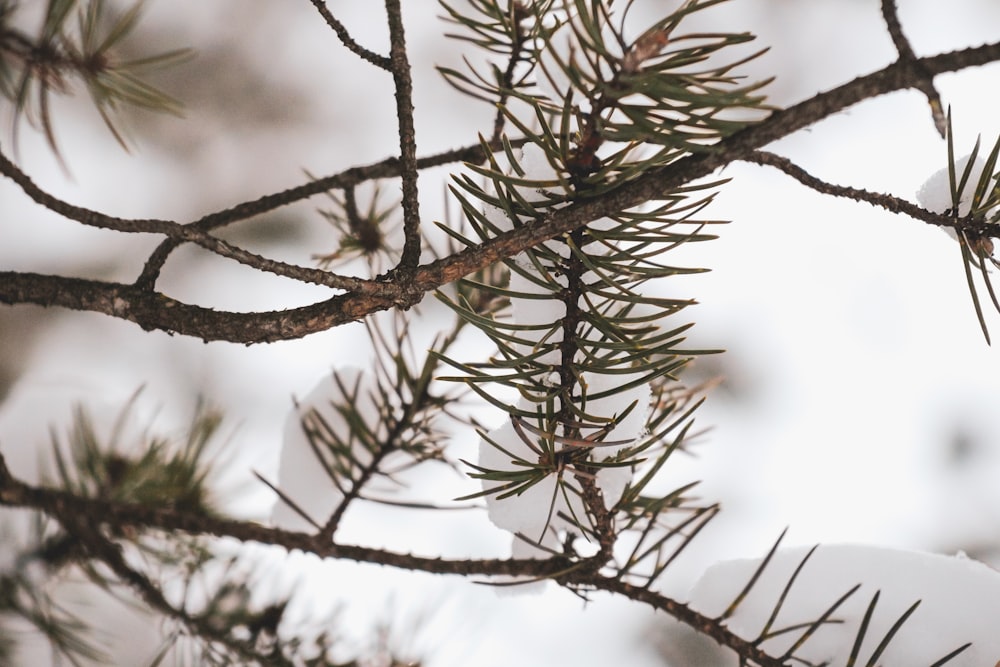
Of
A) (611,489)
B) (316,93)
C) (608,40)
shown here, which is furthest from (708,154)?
(316,93)

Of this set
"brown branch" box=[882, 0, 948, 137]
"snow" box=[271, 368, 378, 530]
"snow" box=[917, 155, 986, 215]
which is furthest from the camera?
"snow" box=[271, 368, 378, 530]

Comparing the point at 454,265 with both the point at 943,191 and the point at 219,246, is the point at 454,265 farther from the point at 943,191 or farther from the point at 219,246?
the point at 943,191

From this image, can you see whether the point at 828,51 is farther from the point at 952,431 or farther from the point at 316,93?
the point at 316,93

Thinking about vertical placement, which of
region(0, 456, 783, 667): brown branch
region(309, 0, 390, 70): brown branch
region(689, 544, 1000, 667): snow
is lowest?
region(689, 544, 1000, 667): snow

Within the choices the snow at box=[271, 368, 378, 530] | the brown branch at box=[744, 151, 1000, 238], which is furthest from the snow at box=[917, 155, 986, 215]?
the snow at box=[271, 368, 378, 530]

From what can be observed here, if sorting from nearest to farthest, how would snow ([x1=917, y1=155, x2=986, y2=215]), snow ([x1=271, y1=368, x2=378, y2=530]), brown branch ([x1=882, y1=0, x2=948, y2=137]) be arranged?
1. brown branch ([x1=882, y1=0, x2=948, y2=137])
2. snow ([x1=917, y1=155, x2=986, y2=215])
3. snow ([x1=271, y1=368, x2=378, y2=530])

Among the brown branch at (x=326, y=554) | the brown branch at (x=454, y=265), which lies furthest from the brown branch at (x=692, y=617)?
the brown branch at (x=454, y=265)

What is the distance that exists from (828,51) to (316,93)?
924 mm

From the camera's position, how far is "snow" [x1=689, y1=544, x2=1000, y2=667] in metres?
0.30

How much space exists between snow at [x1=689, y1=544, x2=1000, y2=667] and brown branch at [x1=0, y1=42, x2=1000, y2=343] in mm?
222

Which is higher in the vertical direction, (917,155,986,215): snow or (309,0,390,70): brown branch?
(309,0,390,70): brown branch

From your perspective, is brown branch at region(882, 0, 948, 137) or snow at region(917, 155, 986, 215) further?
snow at region(917, 155, 986, 215)

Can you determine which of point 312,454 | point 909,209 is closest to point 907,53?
point 909,209

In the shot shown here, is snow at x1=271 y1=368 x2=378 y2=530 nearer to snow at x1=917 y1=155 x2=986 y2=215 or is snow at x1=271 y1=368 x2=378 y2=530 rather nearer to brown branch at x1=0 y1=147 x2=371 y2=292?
brown branch at x1=0 y1=147 x2=371 y2=292
